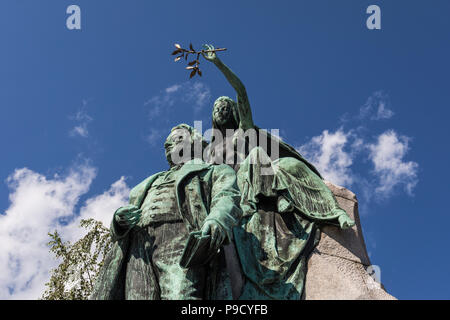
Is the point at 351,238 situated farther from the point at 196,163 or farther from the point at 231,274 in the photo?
the point at 196,163

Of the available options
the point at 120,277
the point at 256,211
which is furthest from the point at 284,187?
the point at 120,277

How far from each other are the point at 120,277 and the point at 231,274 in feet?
2.92

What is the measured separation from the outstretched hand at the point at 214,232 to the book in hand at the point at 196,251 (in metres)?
0.03

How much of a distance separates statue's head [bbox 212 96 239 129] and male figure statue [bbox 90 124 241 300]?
4.87ft

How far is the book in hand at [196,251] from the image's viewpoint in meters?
3.32

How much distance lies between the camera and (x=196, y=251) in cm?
335

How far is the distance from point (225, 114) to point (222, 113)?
4cm

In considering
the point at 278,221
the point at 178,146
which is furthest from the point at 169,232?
the point at 278,221

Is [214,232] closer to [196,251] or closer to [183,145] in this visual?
[196,251]

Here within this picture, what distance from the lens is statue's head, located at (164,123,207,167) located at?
447 centimetres

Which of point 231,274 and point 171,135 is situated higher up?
point 171,135

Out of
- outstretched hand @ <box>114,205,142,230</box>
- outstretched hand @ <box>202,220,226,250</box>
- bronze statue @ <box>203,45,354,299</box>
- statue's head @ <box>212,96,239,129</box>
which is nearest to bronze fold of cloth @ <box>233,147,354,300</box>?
bronze statue @ <box>203,45,354,299</box>

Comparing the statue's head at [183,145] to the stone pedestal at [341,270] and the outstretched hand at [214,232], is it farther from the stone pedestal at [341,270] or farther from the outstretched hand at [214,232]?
the stone pedestal at [341,270]
